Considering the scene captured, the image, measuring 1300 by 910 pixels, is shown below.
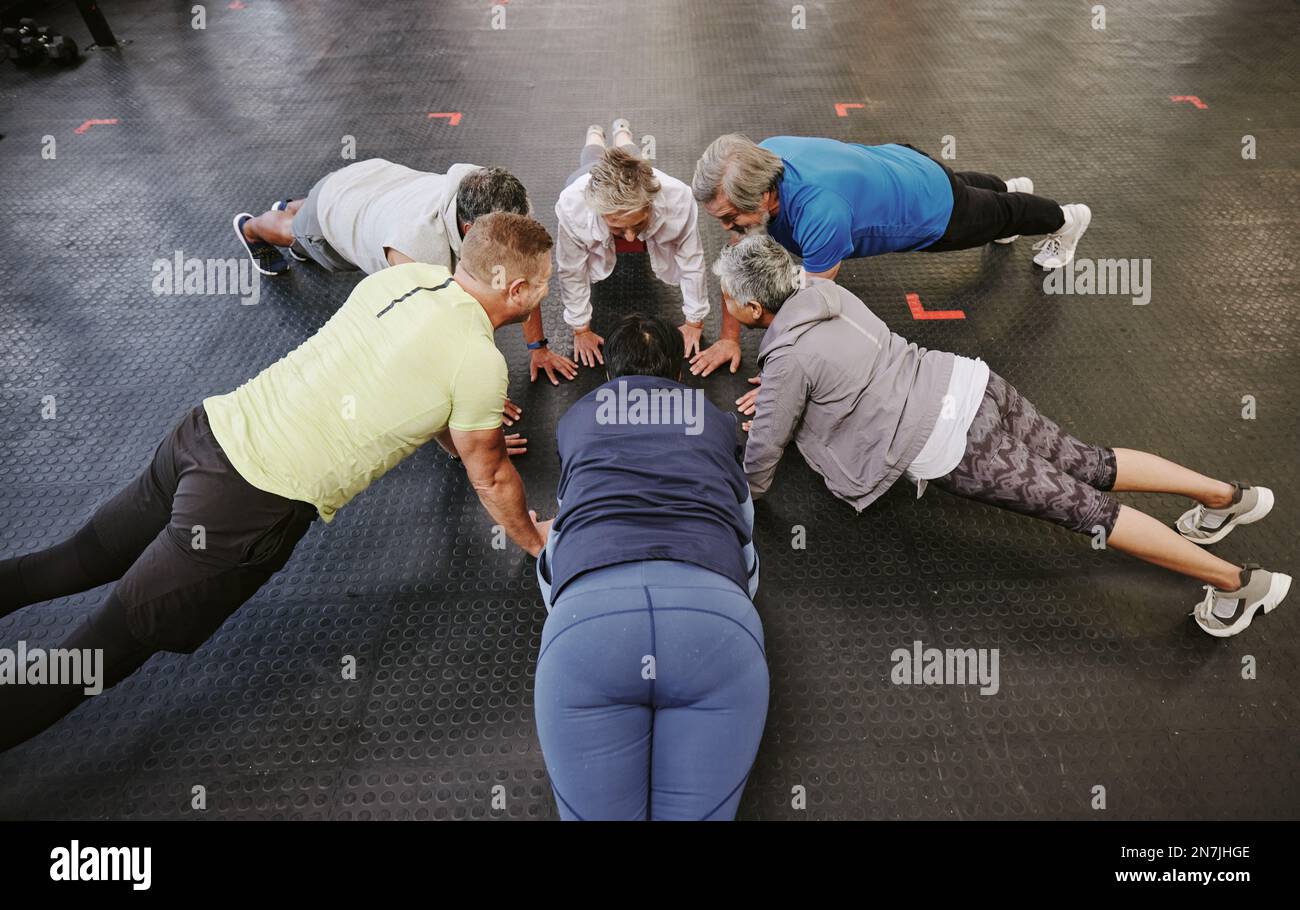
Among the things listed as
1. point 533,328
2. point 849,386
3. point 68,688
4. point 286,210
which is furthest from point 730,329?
point 68,688

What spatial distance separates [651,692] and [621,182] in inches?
61.1

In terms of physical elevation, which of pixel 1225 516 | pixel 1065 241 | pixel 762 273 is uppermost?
pixel 762 273

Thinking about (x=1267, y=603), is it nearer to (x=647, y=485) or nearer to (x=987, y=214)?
(x=987, y=214)

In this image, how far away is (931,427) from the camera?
1.95 metres

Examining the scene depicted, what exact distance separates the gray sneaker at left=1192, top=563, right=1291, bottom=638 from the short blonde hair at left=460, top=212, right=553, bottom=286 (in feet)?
6.97

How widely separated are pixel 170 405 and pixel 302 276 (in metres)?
0.88

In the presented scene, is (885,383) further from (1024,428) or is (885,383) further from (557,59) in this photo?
(557,59)

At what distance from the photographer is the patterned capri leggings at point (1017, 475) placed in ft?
6.34

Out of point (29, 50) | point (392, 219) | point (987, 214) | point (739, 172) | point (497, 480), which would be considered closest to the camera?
point (497, 480)

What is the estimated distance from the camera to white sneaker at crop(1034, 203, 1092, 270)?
312 cm

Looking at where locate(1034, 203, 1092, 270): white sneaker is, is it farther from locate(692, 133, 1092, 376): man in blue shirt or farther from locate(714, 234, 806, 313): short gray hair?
locate(714, 234, 806, 313): short gray hair

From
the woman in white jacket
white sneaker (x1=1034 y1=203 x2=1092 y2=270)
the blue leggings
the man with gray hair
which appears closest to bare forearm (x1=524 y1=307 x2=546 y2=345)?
the man with gray hair

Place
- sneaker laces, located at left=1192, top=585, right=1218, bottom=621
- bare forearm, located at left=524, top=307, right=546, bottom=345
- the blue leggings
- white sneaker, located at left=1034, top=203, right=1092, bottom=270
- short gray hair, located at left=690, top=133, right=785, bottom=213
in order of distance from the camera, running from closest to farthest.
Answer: the blue leggings → sneaker laces, located at left=1192, top=585, right=1218, bottom=621 → short gray hair, located at left=690, top=133, right=785, bottom=213 → bare forearm, located at left=524, top=307, right=546, bottom=345 → white sneaker, located at left=1034, top=203, right=1092, bottom=270
